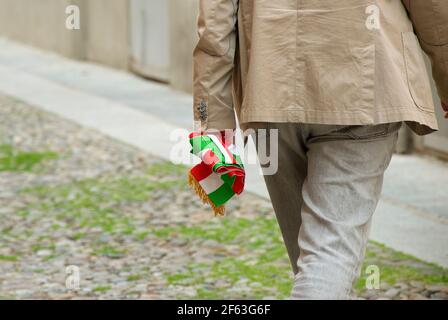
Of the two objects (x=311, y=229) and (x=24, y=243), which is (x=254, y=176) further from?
(x=311, y=229)

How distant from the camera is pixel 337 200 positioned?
9.32 ft

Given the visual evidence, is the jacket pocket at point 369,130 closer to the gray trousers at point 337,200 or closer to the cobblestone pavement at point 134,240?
the gray trousers at point 337,200

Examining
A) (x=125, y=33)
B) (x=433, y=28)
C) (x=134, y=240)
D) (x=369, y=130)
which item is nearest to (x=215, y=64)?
(x=369, y=130)

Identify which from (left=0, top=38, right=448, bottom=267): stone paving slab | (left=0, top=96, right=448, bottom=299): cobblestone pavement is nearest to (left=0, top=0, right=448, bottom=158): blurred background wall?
(left=0, top=38, right=448, bottom=267): stone paving slab

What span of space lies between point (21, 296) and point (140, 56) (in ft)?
25.8

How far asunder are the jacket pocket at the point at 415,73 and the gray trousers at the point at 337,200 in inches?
3.7

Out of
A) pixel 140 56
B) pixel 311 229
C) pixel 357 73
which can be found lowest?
pixel 140 56

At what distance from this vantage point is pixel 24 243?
18.5ft

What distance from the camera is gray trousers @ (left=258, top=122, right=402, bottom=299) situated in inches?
110

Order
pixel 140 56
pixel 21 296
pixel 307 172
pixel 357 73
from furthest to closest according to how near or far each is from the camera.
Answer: pixel 140 56, pixel 21 296, pixel 307 172, pixel 357 73

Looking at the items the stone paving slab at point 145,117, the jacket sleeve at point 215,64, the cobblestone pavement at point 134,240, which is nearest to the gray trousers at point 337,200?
the jacket sleeve at point 215,64

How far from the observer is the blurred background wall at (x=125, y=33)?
35.6 ft

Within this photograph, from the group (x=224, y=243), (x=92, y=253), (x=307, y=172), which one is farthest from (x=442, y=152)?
(x=307, y=172)

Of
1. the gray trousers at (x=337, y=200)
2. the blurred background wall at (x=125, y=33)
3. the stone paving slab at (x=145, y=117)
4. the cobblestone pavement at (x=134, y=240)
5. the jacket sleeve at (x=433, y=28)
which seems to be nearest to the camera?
the gray trousers at (x=337, y=200)
